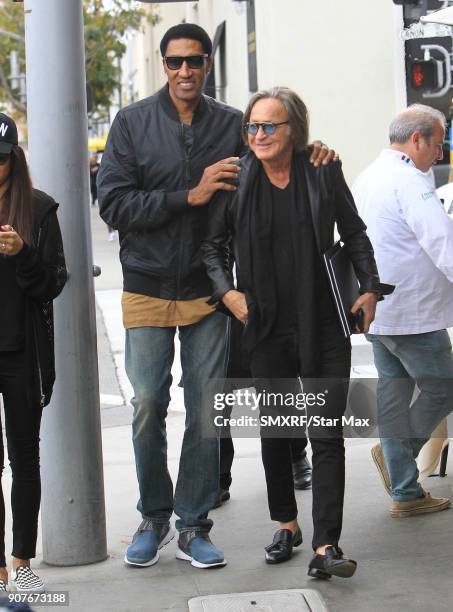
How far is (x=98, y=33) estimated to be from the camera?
39312 mm

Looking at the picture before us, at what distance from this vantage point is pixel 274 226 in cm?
471

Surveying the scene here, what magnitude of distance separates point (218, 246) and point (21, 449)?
3.67ft

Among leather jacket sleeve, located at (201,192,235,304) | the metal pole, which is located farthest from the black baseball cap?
leather jacket sleeve, located at (201,192,235,304)

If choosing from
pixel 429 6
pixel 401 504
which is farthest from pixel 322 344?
pixel 429 6

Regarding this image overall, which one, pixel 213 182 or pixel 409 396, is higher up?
pixel 213 182

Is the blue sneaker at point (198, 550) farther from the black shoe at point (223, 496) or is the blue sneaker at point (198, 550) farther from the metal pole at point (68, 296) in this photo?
the black shoe at point (223, 496)

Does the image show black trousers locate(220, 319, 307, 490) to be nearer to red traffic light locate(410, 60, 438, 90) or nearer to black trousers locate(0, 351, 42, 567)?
black trousers locate(0, 351, 42, 567)

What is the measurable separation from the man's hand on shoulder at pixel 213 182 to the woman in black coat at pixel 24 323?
0.57 meters

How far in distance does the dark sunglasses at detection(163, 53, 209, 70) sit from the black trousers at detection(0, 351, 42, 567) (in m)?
1.34

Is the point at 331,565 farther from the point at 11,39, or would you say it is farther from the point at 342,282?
the point at 11,39

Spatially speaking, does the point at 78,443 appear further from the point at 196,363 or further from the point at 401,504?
the point at 401,504

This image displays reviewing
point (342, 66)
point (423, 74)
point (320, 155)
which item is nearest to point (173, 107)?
point (320, 155)

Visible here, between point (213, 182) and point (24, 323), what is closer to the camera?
point (24, 323)

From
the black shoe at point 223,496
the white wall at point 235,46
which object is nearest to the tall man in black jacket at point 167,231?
the black shoe at point 223,496
